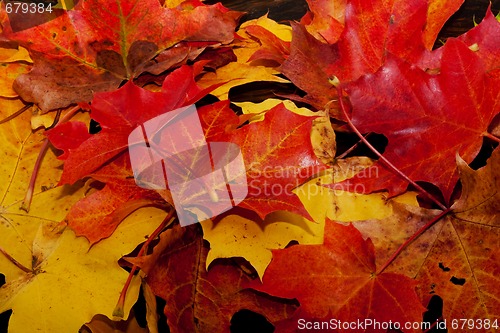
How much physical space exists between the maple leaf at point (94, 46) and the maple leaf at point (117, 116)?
0.49 feet

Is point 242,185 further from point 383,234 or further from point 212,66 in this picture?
point 212,66

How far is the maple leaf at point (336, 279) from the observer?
0.74 m

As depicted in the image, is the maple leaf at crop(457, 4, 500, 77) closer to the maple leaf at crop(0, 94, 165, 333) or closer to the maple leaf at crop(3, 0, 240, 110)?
the maple leaf at crop(3, 0, 240, 110)

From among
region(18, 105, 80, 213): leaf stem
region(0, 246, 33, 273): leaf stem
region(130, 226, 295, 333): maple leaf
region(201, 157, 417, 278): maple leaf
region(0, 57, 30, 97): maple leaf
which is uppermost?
region(0, 57, 30, 97): maple leaf

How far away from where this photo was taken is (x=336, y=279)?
0.75 meters

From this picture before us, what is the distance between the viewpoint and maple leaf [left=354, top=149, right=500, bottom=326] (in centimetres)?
73

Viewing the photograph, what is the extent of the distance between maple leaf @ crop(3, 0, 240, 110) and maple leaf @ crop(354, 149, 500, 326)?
495mm

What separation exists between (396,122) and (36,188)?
0.60 meters

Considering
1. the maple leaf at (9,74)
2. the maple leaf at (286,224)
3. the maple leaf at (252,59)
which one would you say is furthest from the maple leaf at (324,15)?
the maple leaf at (9,74)

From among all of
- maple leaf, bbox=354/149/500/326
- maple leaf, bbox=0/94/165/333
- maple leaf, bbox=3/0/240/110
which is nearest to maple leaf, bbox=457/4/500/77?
maple leaf, bbox=354/149/500/326

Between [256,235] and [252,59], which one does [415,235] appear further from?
[252,59]

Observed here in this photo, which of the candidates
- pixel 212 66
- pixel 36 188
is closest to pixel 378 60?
pixel 212 66

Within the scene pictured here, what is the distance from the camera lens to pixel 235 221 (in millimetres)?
815

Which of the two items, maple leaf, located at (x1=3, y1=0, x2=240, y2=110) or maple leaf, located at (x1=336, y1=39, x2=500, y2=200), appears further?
maple leaf, located at (x1=3, y1=0, x2=240, y2=110)
